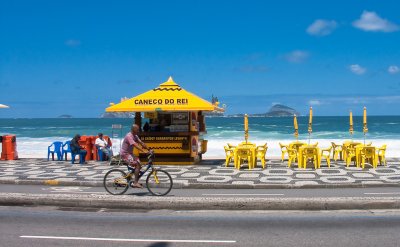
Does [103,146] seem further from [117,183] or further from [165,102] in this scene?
[117,183]

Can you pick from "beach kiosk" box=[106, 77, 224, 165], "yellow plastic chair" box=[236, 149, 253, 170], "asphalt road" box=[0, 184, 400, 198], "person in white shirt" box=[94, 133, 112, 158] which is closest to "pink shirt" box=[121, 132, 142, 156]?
"asphalt road" box=[0, 184, 400, 198]

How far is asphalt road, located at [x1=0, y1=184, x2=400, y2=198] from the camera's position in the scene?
12188 mm

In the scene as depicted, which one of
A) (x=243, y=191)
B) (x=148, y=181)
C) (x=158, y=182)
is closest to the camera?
(x=148, y=181)

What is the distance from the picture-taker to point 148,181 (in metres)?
12.0

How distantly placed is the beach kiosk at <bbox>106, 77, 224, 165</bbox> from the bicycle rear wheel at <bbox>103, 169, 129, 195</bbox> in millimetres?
7213

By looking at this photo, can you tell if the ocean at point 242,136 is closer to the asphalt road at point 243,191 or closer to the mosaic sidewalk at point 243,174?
the mosaic sidewalk at point 243,174

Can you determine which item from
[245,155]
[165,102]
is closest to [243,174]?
[245,155]

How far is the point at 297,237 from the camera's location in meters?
7.52

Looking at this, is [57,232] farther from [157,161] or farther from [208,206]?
[157,161]

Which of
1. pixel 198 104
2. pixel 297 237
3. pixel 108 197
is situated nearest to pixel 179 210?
pixel 108 197

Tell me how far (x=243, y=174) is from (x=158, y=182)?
202 inches

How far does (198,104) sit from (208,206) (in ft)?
30.8

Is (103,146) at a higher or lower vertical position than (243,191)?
higher

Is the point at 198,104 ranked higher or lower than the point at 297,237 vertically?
higher
